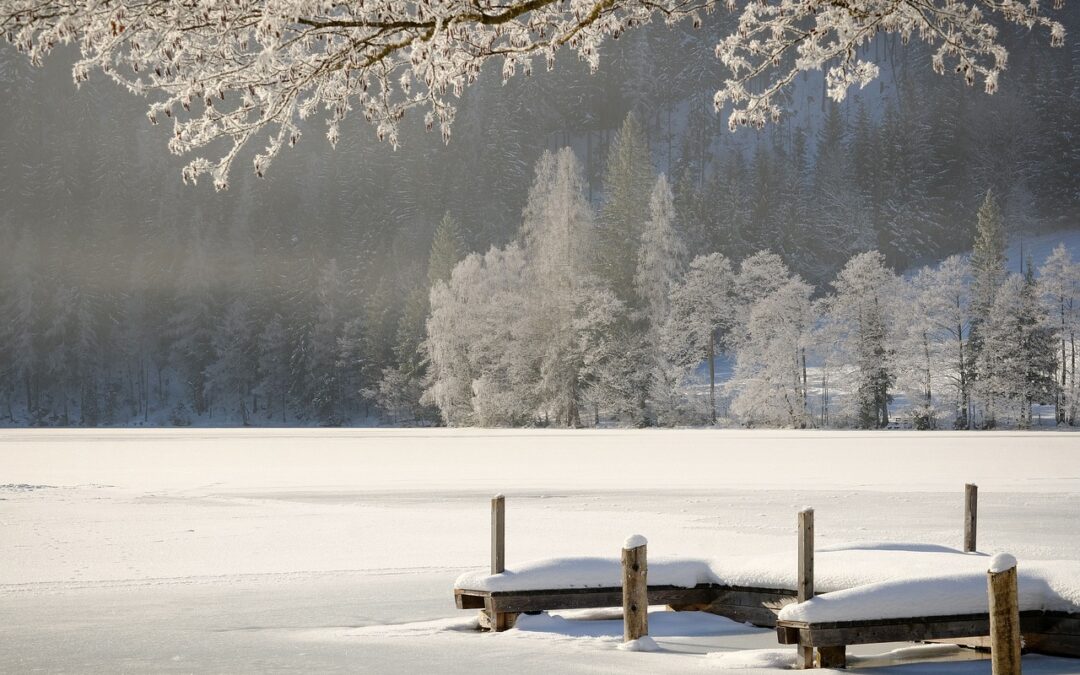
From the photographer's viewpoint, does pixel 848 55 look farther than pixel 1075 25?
No

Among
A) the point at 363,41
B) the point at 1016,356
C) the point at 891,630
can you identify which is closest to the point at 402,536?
the point at 891,630

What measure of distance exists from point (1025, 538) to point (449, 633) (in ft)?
27.7

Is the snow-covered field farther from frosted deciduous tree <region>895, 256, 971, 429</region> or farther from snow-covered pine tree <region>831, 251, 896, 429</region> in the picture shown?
frosted deciduous tree <region>895, 256, 971, 429</region>

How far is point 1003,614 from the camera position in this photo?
6137 mm

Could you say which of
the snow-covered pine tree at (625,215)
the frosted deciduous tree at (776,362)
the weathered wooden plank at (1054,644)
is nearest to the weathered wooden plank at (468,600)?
the weathered wooden plank at (1054,644)

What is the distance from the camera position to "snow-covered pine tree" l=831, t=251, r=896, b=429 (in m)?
58.2

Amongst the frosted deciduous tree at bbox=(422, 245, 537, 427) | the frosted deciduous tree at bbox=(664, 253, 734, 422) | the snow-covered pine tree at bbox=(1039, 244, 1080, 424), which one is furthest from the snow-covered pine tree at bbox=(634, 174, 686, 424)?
the snow-covered pine tree at bbox=(1039, 244, 1080, 424)

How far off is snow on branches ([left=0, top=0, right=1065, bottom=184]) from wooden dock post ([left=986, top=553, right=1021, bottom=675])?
12.0 ft

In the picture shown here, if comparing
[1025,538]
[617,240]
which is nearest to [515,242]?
[617,240]

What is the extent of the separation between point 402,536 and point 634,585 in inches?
284

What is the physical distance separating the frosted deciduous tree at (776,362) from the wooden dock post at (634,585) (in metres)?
49.0

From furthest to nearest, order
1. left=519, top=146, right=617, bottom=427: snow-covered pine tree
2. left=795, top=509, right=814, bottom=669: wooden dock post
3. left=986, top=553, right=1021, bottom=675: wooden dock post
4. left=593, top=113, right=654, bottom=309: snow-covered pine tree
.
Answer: left=593, top=113, right=654, bottom=309: snow-covered pine tree → left=519, top=146, right=617, bottom=427: snow-covered pine tree → left=795, top=509, right=814, bottom=669: wooden dock post → left=986, top=553, right=1021, bottom=675: wooden dock post

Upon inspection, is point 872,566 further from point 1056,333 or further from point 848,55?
point 1056,333

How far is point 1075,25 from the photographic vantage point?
119 metres
